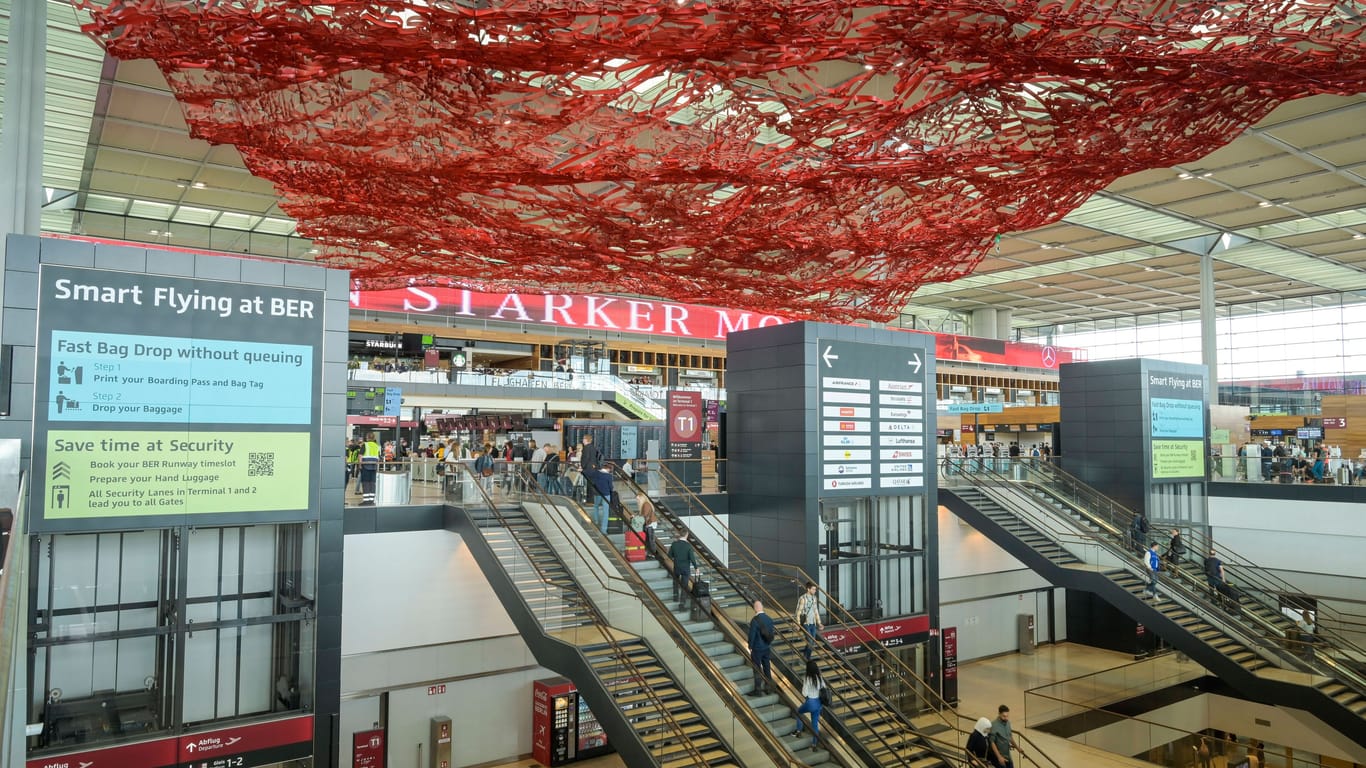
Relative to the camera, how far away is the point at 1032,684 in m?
20.2

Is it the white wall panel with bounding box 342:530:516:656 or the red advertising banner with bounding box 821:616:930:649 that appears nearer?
the white wall panel with bounding box 342:530:516:656

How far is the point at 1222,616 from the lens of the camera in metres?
17.2

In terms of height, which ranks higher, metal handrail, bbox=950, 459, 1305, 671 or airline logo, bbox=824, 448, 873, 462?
airline logo, bbox=824, 448, 873, 462

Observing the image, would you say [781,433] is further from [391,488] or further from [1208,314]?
[1208,314]

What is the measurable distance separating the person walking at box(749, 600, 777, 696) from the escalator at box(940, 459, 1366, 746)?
382 inches

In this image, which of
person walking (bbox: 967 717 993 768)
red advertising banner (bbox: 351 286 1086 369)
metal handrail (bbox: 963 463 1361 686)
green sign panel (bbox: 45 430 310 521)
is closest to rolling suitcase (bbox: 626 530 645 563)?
green sign panel (bbox: 45 430 310 521)

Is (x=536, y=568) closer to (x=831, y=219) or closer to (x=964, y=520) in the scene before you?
(x=831, y=219)

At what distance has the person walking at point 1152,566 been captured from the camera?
17547mm

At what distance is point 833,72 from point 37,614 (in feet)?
45.5

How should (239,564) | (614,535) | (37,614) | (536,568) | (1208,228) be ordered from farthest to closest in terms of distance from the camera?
(1208,228) → (614,535) → (536,568) → (239,564) → (37,614)

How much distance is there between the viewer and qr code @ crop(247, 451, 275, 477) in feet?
31.9

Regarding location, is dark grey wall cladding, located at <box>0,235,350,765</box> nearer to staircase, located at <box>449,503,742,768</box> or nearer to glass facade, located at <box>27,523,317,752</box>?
glass facade, located at <box>27,523,317,752</box>

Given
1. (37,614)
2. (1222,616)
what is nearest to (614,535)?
(37,614)

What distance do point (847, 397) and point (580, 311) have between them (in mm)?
20725
